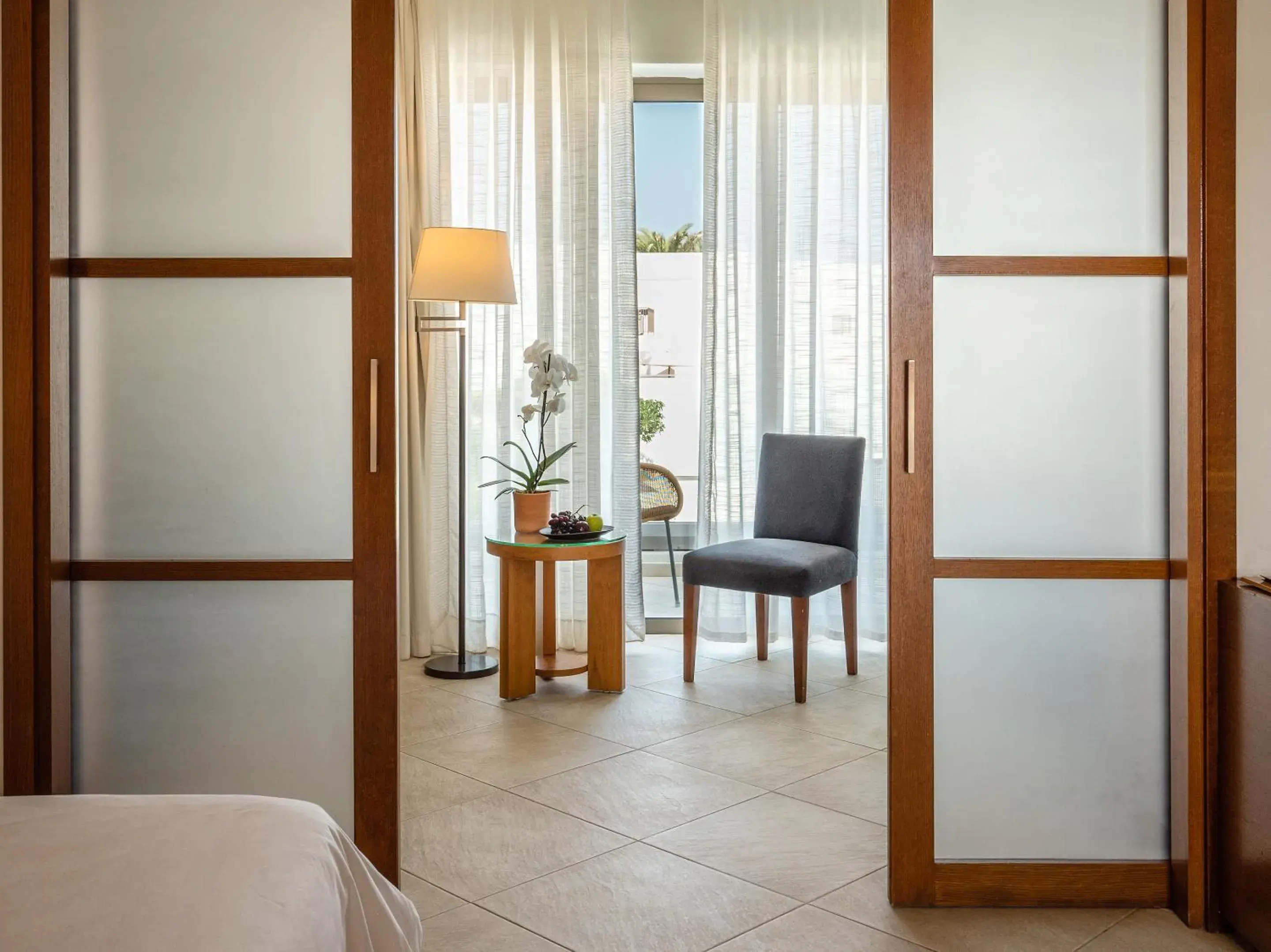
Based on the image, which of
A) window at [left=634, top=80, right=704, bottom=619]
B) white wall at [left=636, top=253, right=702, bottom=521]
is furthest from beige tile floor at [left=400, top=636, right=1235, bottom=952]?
white wall at [left=636, top=253, right=702, bottom=521]

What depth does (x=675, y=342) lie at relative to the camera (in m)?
5.11

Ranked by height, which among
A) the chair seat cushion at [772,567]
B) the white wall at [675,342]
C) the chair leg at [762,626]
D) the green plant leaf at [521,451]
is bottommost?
the chair leg at [762,626]

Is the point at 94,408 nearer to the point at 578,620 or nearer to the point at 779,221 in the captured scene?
the point at 578,620

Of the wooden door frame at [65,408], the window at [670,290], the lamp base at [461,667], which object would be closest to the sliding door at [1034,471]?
the wooden door frame at [65,408]

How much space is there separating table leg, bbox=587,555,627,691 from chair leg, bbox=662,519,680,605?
102 centimetres

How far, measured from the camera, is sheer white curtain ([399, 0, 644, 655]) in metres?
4.61

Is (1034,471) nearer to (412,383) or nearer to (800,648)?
(800,648)

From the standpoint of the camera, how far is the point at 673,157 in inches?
198

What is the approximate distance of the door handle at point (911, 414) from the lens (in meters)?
2.33

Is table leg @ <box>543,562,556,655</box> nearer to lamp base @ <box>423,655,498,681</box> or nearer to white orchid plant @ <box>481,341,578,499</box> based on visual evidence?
lamp base @ <box>423,655,498,681</box>

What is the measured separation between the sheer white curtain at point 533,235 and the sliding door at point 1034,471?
7.95ft

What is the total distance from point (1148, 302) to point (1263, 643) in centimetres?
76

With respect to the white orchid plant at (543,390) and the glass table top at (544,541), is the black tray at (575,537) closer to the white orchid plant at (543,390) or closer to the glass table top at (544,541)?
the glass table top at (544,541)

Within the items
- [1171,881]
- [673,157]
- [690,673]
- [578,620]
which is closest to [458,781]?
[690,673]
